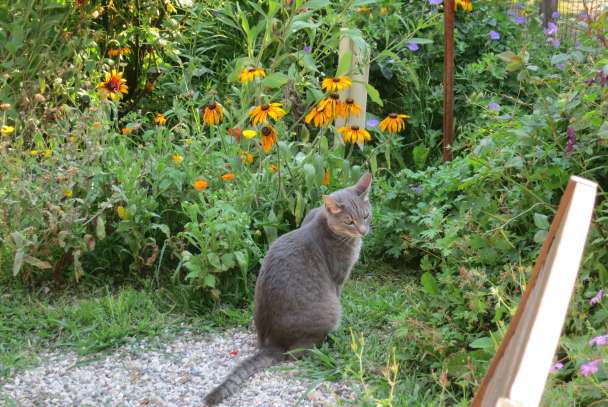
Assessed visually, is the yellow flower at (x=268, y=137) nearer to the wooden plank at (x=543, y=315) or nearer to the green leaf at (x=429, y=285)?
the green leaf at (x=429, y=285)

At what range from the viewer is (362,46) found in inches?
177

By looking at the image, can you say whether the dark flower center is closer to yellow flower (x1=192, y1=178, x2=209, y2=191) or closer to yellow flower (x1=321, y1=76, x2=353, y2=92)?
yellow flower (x1=192, y1=178, x2=209, y2=191)

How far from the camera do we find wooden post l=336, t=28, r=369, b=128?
4.83 m

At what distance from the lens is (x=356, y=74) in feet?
16.1

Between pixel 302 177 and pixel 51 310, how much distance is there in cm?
160

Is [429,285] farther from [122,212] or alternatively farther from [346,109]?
[122,212]

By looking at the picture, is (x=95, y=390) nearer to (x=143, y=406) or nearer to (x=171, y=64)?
(x=143, y=406)

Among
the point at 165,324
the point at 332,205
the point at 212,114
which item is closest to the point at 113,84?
the point at 212,114

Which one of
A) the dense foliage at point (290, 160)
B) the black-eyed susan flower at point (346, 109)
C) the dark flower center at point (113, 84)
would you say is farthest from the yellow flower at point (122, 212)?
the black-eyed susan flower at point (346, 109)

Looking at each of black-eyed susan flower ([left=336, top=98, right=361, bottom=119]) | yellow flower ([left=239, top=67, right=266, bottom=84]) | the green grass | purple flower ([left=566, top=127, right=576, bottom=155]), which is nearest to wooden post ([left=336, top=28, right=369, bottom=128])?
black-eyed susan flower ([left=336, top=98, right=361, bottom=119])

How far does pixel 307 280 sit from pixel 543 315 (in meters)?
2.92

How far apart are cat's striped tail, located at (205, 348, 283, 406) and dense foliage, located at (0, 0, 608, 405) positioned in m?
0.55

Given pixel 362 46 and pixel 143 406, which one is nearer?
pixel 143 406

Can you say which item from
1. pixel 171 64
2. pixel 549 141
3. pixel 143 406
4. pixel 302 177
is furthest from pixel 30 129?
pixel 549 141
